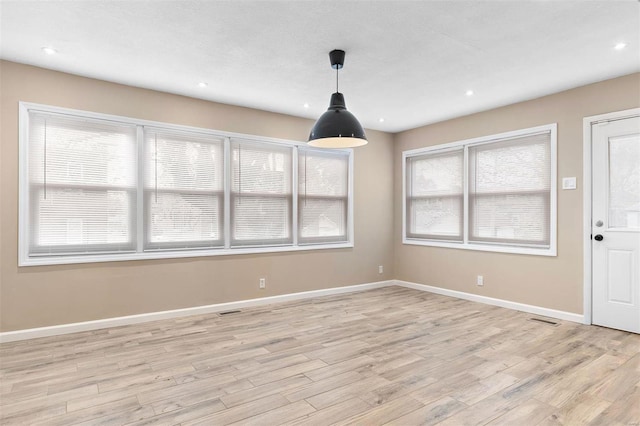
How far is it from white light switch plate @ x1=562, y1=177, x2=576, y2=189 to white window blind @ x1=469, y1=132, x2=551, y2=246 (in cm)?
19

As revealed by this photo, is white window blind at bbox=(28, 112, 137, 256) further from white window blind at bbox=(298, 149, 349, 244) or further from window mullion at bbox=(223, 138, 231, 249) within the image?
white window blind at bbox=(298, 149, 349, 244)

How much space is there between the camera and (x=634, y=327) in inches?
152

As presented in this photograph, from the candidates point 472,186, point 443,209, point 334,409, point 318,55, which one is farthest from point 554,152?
point 334,409

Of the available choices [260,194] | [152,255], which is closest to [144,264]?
[152,255]

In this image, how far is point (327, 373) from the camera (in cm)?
292

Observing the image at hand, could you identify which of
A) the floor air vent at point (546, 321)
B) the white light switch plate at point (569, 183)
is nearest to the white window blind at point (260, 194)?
the floor air vent at point (546, 321)

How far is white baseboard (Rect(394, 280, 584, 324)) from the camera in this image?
14.2ft

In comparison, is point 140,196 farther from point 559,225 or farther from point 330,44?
point 559,225

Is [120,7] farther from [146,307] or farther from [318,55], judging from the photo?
[146,307]

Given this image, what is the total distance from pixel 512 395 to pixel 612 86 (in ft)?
11.6

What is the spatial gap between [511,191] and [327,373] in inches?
141

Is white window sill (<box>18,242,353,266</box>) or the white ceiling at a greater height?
the white ceiling

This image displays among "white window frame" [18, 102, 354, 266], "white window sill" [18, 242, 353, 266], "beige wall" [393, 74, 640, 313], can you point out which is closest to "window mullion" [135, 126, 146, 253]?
"white window frame" [18, 102, 354, 266]

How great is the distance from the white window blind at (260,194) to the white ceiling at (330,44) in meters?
0.86
